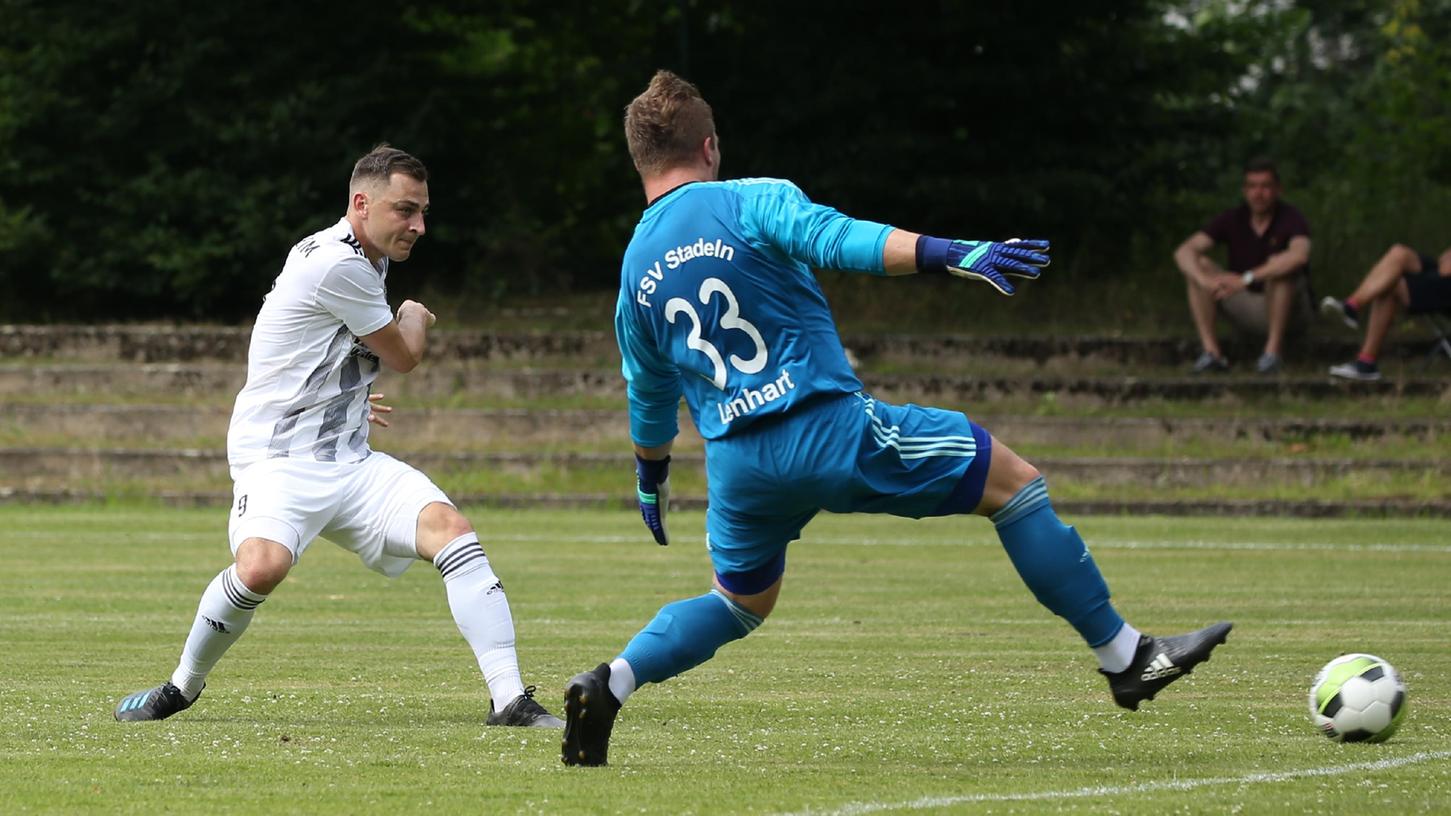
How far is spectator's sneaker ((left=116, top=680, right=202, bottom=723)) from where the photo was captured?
7.06 metres

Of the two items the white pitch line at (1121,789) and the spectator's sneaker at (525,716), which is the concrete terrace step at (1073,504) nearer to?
the spectator's sneaker at (525,716)

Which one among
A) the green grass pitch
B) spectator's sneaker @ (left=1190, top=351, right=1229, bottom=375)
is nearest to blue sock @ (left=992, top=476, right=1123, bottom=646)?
the green grass pitch

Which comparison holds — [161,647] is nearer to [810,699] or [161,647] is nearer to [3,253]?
[810,699]

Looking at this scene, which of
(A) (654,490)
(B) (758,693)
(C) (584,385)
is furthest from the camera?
(C) (584,385)

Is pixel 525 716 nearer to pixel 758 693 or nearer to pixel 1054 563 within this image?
pixel 758 693

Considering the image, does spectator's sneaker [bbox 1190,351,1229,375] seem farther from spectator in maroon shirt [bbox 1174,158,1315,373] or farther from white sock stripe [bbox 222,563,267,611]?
white sock stripe [bbox 222,563,267,611]

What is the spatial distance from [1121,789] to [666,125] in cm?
222

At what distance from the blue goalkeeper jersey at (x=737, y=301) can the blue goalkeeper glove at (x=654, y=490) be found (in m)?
0.75

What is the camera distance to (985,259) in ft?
17.9

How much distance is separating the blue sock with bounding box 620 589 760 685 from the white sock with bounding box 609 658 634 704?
3 centimetres

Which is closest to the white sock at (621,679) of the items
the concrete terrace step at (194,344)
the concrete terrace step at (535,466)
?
the concrete terrace step at (535,466)

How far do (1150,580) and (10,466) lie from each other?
11.7 metres

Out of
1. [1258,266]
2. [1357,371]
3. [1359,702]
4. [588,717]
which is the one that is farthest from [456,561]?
[1357,371]

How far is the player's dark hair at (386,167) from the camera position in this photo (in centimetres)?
720
